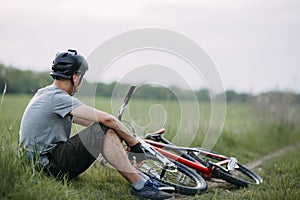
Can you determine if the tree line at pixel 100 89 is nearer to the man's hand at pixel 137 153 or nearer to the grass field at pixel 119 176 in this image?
the grass field at pixel 119 176

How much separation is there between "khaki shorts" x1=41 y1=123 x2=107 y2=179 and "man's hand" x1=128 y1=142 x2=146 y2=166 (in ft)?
1.55

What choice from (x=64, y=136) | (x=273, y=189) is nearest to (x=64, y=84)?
(x=64, y=136)

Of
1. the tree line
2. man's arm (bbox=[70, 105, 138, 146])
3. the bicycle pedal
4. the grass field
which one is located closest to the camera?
the grass field

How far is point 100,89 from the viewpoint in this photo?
625 centimetres

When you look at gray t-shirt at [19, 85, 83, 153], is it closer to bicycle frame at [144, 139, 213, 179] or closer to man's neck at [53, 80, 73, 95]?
man's neck at [53, 80, 73, 95]

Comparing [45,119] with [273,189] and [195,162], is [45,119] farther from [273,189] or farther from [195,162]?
[273,189]

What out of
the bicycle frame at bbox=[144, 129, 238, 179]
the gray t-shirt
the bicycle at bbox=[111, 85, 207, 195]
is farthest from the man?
the bicycle frame at bbox=[144, 129, 238, 179]

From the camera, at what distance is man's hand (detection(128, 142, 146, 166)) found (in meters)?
4.84

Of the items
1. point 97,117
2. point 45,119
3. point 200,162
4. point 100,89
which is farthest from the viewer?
point 100,89

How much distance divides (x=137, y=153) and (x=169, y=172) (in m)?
0.70

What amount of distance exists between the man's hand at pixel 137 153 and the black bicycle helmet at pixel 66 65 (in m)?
1.06

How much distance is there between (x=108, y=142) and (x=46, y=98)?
804 mm

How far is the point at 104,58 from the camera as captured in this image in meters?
5.21

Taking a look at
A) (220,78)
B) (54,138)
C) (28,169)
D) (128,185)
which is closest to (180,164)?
(128,185)
